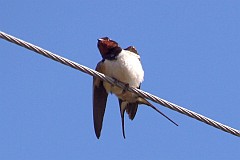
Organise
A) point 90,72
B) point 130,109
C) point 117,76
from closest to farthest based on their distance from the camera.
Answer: point 90,72 → point 117,76 → point 130,109

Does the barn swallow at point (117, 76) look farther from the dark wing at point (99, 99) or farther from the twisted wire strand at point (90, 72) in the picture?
the twisted wire strand at point (90, 72)

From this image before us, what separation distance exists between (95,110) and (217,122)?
1.76m

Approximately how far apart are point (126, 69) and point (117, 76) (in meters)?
0.10

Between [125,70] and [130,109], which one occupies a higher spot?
[125,70]

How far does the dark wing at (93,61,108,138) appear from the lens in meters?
5.86

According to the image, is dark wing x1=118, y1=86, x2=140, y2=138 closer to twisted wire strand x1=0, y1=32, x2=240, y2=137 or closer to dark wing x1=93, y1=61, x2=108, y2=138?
dark wing x1=93, y1=61, x2=108, y2=138

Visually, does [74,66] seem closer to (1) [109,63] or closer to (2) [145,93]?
(2) [145,93]

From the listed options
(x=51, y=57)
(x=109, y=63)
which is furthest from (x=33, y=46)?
(x=109, y=63)

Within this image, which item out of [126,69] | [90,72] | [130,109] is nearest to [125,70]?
[126,69]

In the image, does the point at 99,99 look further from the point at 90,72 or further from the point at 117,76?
the point at 90,72

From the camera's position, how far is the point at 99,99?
19.8ft

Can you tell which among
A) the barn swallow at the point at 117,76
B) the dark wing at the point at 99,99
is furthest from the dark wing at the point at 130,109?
the dark wing at the point at 99,99

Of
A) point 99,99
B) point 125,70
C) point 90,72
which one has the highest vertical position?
point 125,70

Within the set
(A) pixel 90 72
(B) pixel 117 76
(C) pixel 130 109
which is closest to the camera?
(A) pixel 90 72
